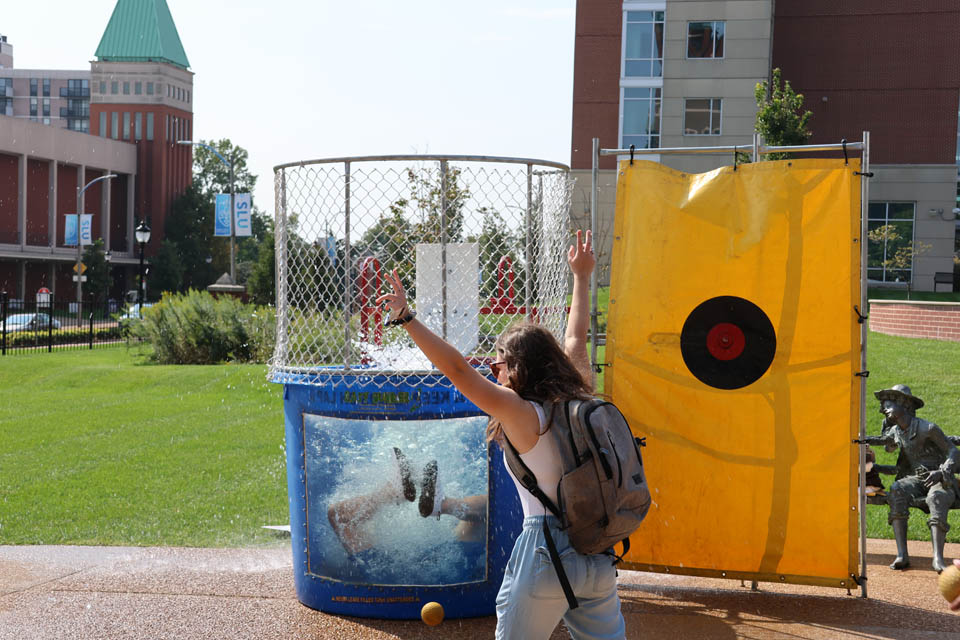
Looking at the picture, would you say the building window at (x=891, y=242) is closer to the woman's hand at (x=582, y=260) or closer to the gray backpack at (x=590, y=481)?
the woman's hand at (x=582, y=260)

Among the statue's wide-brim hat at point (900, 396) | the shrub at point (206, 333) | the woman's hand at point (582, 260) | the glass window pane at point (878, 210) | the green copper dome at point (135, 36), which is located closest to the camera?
the woman's hand at point (582, 260)

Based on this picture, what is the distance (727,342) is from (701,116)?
115 ft

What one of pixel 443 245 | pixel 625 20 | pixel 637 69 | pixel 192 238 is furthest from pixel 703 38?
pixel 192 238

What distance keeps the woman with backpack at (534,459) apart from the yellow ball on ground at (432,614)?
164 centimetres

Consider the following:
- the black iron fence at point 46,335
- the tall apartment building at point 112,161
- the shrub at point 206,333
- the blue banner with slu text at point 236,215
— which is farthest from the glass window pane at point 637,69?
the tall apartment building at point 112,161

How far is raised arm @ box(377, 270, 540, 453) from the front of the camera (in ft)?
10.5

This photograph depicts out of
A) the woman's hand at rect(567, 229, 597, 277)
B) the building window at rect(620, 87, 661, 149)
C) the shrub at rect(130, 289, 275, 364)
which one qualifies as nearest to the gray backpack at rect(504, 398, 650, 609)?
the woman's hand at rect(567, 229, 597, 277)

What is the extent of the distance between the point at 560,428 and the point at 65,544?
16.2 feet

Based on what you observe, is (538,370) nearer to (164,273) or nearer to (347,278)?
(347,278)

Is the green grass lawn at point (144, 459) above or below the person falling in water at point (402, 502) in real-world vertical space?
below

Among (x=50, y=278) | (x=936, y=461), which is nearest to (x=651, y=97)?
(x=936, y=461)

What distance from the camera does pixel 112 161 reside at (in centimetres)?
7419

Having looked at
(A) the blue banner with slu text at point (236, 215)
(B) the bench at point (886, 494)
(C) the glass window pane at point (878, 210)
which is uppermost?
(C) the glass window pane at point (878, 210)

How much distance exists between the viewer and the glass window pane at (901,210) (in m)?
39.9
